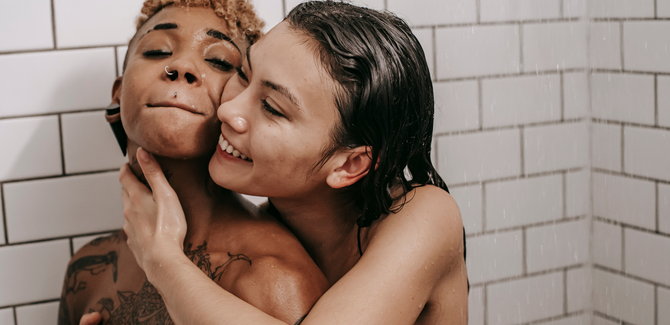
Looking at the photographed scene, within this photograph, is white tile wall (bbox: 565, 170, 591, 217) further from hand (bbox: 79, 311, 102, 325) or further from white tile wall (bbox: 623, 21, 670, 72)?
hand (bbox: 79, 311, 102, 325)

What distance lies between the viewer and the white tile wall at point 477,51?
1.80m

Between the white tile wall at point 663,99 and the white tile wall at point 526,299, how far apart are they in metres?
0.59

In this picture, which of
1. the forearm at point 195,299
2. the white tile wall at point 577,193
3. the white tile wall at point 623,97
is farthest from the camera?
the white tile wall at point 577,193

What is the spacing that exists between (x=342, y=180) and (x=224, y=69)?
0.94ft

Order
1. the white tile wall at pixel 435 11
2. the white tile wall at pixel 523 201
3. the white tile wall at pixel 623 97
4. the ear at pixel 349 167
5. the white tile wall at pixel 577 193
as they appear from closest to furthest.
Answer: the ear at pixel 349 167
the white tile wall at pixel 435 11
the white tile wall at pixel 623 97
the white tile wall at pixel 523 201
the white tile wall at pixel 577 193

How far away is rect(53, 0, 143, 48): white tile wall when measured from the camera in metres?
1.45

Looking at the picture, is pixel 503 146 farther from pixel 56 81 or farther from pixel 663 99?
pixel 56 81

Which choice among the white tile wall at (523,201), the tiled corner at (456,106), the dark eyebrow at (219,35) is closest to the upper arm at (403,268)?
the dark eyebrow at (219,35)

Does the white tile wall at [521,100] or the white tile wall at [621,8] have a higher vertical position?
the white tile wall at [621,8]

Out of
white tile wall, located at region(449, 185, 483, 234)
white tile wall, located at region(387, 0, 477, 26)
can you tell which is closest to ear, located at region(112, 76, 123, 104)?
white tile wall, located at region(387, 0, 477, 26)

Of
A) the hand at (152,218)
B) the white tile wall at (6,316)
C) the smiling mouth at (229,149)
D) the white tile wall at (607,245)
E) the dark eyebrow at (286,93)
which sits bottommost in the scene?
the white tile wall at (607,245)

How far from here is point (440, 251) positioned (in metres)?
1.05

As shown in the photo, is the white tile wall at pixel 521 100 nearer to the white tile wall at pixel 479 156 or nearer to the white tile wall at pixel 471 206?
the white tile wall at pixel 479 156

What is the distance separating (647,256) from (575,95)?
0.54 meters
